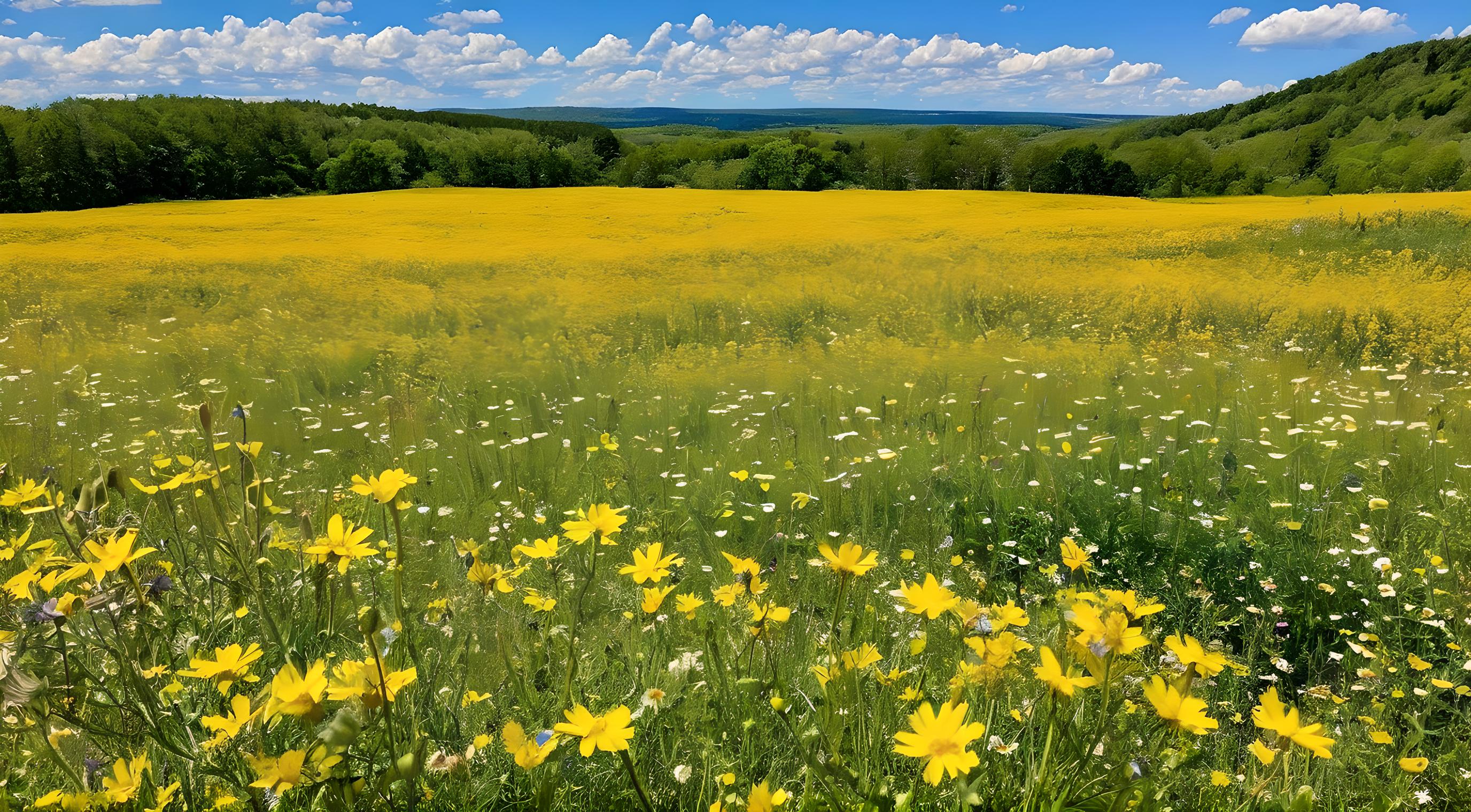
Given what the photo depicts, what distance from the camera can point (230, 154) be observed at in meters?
33.4

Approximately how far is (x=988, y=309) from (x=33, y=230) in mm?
17835

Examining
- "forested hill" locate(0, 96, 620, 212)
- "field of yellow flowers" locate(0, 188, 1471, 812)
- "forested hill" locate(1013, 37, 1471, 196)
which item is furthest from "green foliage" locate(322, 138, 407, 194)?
"forested hill" locate(1013, 37, 1471, 196)

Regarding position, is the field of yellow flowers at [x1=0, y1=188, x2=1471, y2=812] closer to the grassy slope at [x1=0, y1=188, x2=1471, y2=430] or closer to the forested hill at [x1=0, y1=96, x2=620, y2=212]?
the grassy slope at [x1=0, y1=188, x2=1471, y2=430]

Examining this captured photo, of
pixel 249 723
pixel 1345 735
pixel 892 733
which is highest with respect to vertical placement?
pixel 249 723

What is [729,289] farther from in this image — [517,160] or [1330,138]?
[1330,138]

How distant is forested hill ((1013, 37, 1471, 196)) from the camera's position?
41.4 meters

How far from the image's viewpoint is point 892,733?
1.93m

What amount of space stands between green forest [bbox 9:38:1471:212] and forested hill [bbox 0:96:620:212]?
0.22 feet

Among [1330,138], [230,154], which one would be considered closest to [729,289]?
[230,154]

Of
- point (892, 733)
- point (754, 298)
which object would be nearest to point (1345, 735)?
point (892, 733)

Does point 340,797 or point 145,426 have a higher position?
point 340,797

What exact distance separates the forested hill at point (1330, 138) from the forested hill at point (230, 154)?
24.9 meters

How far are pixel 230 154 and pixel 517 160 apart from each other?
38.2 feet

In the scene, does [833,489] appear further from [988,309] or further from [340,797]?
[988,309]
